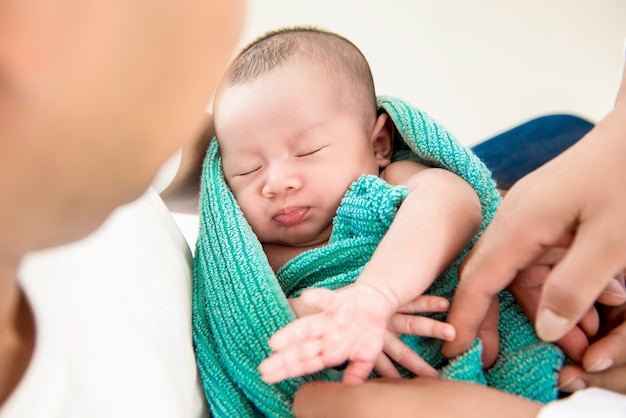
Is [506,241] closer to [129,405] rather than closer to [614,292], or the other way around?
[614,292]

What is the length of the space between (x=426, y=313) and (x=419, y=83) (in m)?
1.30

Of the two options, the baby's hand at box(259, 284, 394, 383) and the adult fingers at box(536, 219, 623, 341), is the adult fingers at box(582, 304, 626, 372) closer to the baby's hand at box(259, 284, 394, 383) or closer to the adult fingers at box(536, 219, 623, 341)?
the adult fingers at box(536, 219, 623, 341)

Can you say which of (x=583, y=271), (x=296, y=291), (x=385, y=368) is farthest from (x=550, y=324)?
(x=296, y=291)

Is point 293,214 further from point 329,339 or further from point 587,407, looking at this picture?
point 587,407

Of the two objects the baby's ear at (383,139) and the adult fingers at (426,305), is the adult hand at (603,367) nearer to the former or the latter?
the adult fingers at (426,305)

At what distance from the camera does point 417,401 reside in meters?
0.49

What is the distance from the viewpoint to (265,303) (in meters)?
0.65

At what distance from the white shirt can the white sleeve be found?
0.34 metres

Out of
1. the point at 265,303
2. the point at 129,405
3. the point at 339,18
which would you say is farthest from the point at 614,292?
the point at 339,18

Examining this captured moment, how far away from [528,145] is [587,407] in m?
0.92

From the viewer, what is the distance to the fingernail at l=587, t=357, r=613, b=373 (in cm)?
55

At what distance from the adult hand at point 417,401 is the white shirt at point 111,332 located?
15cm

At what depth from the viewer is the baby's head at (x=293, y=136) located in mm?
786

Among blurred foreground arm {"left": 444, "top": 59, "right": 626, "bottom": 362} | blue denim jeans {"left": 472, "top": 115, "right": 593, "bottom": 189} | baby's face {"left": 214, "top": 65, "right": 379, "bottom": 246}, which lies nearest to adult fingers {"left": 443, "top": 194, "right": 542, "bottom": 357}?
blurred foreground arm {"left": 444, "top": 59, "right": 626, "bottom": 362}
